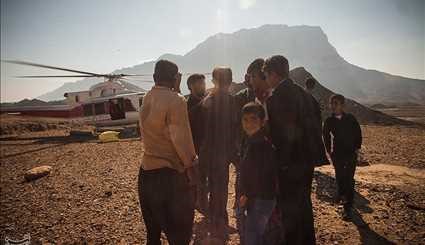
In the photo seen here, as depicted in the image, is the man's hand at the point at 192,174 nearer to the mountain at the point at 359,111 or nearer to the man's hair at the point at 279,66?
the man's hair at the point at 279,66

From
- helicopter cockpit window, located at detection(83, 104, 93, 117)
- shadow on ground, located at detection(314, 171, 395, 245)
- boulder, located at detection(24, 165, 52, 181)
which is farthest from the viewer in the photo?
helicopter cockpit window, located at detection(83, 104, 93, 117)

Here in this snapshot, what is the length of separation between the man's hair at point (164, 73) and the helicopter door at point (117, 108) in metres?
16.4

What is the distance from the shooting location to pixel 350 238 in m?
4.22

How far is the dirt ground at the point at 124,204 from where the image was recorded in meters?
4.56

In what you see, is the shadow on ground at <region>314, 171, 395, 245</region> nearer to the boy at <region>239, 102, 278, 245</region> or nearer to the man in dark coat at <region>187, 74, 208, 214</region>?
the boy at <region>239, 102, 278, 245</region>

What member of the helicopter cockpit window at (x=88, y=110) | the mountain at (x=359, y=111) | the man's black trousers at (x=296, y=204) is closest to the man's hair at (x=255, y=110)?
the man's black trousers at (x=296, y=204)

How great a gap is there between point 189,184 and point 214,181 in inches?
56.8

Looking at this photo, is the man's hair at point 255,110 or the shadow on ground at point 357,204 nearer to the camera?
the man's hair at point 255,110

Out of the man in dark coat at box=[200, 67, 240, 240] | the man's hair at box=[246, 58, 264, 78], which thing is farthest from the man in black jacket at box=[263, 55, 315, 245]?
the man in dark coat at box=[200, 67, 240, 240]

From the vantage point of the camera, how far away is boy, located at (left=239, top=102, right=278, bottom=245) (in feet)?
9.40

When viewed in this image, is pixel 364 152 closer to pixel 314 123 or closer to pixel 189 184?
pixel 314 123

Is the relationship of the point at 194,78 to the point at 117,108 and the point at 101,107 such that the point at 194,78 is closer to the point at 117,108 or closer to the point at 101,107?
the point at 117,108

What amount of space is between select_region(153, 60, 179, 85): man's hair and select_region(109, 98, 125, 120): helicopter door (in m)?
16.4

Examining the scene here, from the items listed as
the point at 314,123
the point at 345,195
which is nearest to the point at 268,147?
the point at 314,123
